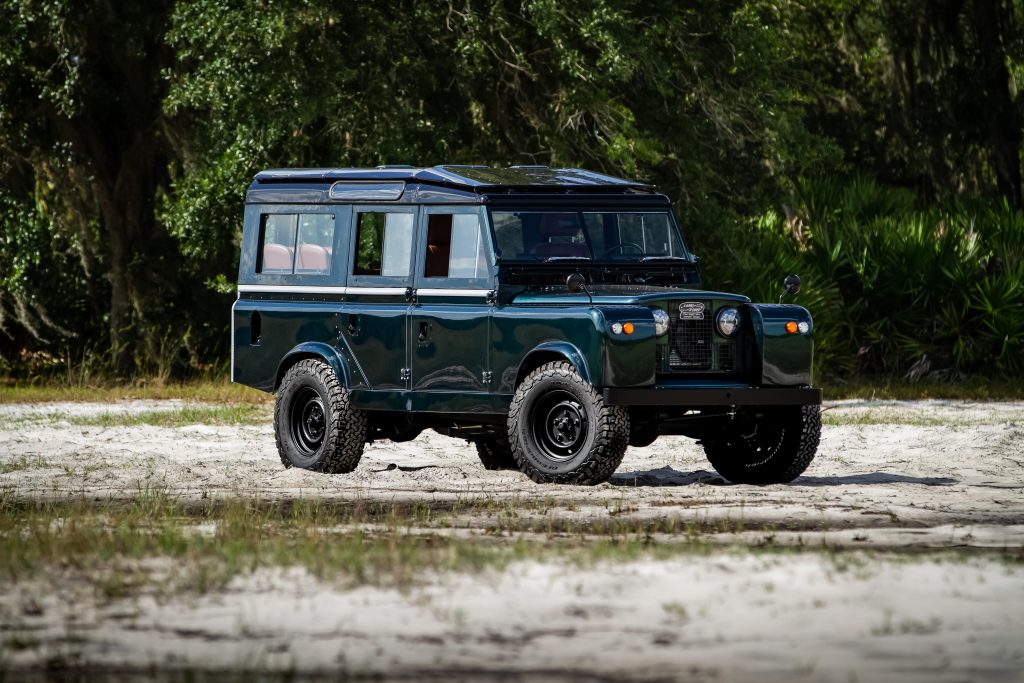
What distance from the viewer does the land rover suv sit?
12539 millimetres

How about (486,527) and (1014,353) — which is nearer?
(486,527)

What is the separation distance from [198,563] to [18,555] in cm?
92

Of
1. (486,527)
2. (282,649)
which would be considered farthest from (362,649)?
(486,527)

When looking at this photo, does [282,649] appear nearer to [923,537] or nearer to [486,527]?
[486,527]

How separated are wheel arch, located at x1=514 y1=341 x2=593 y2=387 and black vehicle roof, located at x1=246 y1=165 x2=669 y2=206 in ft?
3.96

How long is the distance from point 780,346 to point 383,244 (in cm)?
311

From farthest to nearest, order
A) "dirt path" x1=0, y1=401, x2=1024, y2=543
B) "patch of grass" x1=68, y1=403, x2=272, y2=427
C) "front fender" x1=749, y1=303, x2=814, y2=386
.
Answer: "patch of grass" x1=68, y1=403, x2=272, y2=427
"front fender" x1=749, y1=303, x2=814, y2=386
"dirt path" x1=0, y1=401, x2=1024, y2=543

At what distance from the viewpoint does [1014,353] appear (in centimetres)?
2445

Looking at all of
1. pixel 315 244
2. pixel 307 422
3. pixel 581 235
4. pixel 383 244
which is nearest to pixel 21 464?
pixel 307 422

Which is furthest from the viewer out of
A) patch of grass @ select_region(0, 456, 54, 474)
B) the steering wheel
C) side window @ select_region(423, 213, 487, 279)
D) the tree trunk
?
the tree trunk

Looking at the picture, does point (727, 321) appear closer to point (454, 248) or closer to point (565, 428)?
point (565, 428)

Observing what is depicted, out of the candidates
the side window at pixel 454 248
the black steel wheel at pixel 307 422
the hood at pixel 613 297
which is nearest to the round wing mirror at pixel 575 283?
the hood at pixel 613 297

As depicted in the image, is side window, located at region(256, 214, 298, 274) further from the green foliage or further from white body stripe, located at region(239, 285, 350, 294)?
the green foliage

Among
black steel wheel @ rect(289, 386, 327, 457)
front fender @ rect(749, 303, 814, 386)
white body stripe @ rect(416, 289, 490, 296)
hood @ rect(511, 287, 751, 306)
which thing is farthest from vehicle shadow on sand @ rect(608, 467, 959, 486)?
black steel wheel @ rect(289, 386, 327, 457)
